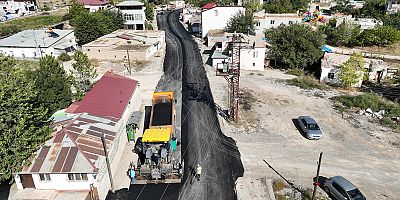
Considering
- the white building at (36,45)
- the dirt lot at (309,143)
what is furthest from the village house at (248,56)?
the white building at (36,45)

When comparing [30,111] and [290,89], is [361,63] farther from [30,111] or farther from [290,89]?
[30,111]

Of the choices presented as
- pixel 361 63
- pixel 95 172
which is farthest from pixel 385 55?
pixel 95 172

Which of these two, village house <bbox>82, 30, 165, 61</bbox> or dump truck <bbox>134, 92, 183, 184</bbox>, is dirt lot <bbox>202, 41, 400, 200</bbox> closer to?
dump truck <bbox>134, 92, 183, 184</bbox>

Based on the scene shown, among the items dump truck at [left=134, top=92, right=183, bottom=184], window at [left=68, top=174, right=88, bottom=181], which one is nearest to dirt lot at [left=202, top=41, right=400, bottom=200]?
dump truck at [left=134, top=92, right=183, bottom=184]

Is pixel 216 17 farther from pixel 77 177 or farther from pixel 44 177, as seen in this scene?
pixel 44 177

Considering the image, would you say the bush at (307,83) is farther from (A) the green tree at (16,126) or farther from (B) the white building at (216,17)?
(A) the green tree at (16,126)

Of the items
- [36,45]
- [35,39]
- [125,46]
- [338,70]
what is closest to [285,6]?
[338,70]

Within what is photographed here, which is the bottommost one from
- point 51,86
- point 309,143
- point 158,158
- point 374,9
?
point 309,143
